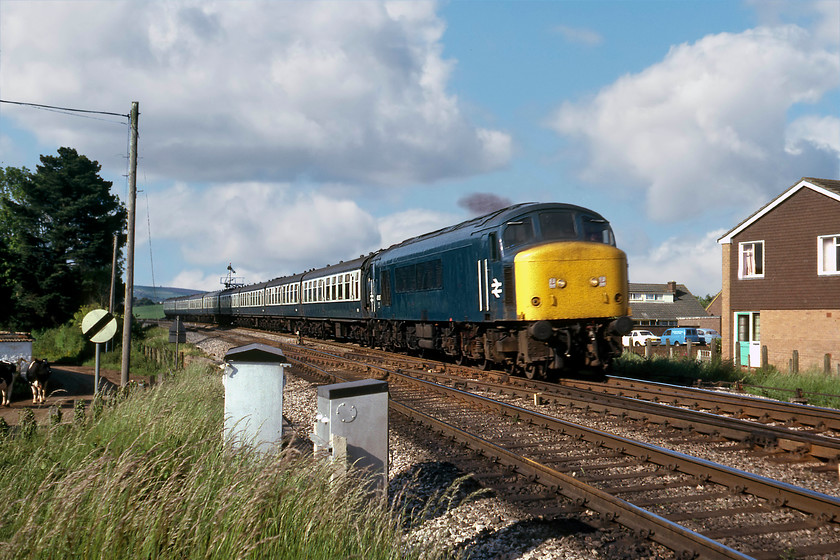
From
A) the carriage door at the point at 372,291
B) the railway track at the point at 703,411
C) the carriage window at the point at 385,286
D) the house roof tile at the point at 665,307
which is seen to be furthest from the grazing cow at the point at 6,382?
the house roof tile at the point at 665,307

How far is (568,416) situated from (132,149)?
1174cm

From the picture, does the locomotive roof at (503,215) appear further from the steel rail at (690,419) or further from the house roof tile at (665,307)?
the house roof tile at (665,307)

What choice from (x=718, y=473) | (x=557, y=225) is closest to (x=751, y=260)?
(x=557, y=225)

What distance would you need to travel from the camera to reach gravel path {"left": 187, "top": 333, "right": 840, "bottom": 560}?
491 cm

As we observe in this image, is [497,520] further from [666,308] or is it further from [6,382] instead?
[666,308]

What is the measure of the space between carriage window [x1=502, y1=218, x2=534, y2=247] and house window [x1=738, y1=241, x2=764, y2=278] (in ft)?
47.9

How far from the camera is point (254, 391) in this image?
22.5ft

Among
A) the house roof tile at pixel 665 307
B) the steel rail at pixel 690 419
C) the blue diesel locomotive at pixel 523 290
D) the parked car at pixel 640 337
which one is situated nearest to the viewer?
the steel rail at pixel 690 419

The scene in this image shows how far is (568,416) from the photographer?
10.1 metres

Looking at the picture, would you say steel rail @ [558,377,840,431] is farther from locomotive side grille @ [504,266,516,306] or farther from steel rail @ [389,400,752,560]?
steel rail @ [389,400,752,560]

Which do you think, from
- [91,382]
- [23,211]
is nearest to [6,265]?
[23,211]

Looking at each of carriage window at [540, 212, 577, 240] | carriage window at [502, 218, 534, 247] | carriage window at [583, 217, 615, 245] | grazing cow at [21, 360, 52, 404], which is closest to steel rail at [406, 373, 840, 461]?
carriage window at [502, 218, 534, 247]

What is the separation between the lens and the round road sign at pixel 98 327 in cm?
1078

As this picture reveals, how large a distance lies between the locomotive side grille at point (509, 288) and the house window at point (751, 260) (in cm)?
1515
